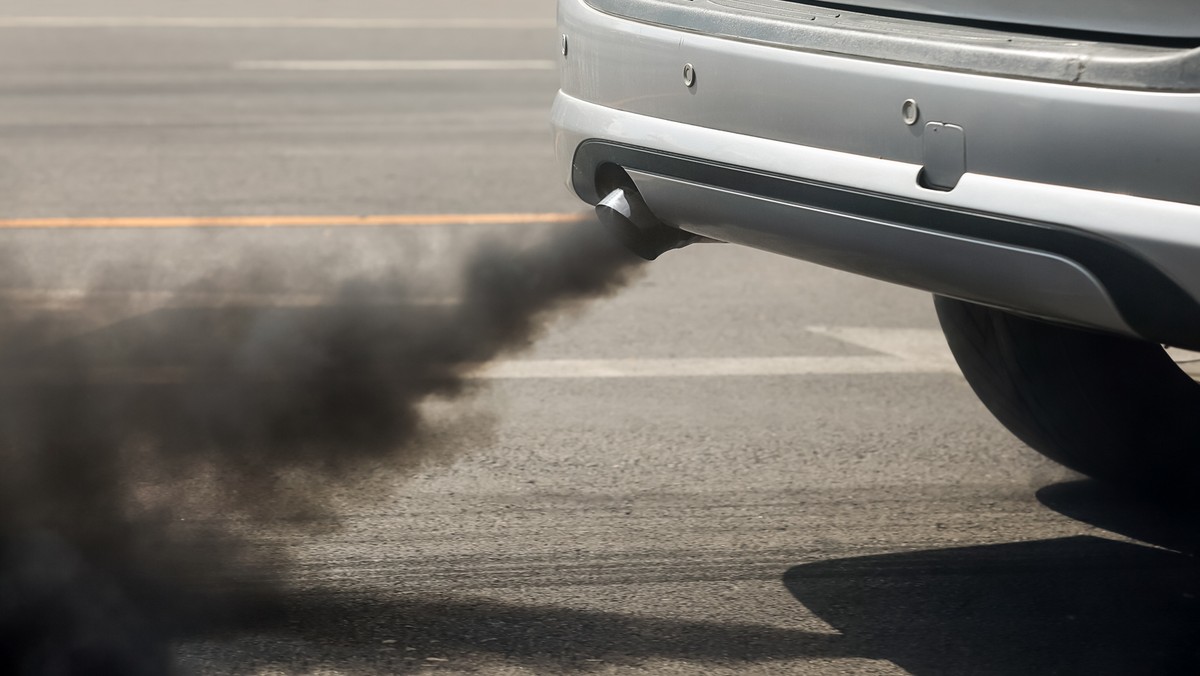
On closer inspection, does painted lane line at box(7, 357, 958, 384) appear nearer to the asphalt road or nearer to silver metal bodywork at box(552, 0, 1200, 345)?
the asphalt road

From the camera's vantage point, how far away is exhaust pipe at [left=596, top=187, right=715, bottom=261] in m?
3.34

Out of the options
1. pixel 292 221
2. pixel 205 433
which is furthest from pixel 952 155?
pixel 292 221

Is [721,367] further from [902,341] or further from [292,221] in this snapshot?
[292,221]

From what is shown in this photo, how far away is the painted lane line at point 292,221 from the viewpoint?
6.91m

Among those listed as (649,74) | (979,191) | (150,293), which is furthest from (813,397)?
(150,293)

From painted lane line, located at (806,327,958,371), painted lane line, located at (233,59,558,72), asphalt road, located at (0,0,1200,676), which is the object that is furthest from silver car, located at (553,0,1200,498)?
painted lane line, located at (233,59,558,72)

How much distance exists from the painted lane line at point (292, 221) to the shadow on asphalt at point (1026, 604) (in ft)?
12.3

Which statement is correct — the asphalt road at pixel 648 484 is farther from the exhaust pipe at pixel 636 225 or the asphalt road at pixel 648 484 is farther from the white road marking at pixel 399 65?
the white road marking at pixel 399 65

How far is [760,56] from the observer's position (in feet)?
9.82

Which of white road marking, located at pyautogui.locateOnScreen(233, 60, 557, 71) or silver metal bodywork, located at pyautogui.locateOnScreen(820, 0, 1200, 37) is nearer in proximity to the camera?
silver metal bodywork, located at pyautogui.locateOnScreen(820, 0, 1200, 37)

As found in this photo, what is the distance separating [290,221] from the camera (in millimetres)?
7023

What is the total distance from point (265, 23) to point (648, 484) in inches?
488

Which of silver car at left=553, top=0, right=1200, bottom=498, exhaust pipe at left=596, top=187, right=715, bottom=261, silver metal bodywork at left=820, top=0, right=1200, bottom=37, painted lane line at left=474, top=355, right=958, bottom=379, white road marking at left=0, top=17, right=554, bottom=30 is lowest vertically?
white road marking at left=0, top=17, right=554, bottom=30

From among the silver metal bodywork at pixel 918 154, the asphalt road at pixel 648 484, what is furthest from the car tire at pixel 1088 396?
the silver metal bodywork at pixel 918 154
